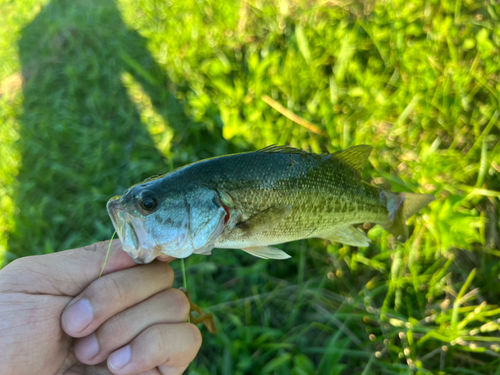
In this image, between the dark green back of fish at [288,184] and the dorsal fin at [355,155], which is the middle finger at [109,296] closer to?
the dark green back of fish at [288,184]

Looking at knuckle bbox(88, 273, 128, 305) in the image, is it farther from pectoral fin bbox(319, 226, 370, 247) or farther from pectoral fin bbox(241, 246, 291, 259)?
pectoral fin bbox(319, 226, 370, 247)

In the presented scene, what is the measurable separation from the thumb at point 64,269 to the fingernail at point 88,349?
9.4 inches

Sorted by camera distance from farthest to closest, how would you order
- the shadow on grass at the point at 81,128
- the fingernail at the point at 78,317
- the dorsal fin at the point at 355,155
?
the shadow on grass at the point at 81,128 < the dorsal fin at the point at 355,155 < the fingernail at the point at 78,317

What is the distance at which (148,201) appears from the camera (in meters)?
1.40

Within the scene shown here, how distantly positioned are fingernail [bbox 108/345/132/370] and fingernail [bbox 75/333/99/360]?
91 millimetres

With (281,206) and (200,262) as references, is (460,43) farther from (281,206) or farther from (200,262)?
(200,262)

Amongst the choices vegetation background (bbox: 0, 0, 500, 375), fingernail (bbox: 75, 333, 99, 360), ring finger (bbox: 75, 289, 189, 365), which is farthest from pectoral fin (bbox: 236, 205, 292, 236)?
vegetation background (bbox: 0, 0, 500, 375)

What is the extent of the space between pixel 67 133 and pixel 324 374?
3.31 meters

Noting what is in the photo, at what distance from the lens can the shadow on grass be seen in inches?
118

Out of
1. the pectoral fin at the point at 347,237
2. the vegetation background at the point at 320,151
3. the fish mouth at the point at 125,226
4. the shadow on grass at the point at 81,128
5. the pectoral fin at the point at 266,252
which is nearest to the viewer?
the fish mouth at the point at 125,226

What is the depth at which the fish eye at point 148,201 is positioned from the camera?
55.1 inches

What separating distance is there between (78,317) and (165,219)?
620mm

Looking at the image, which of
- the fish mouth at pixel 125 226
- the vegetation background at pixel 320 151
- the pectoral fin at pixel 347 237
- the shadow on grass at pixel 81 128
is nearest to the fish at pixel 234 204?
the fish mouth at pixel 125 226

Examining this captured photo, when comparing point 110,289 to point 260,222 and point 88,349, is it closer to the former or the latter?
point 88,349
